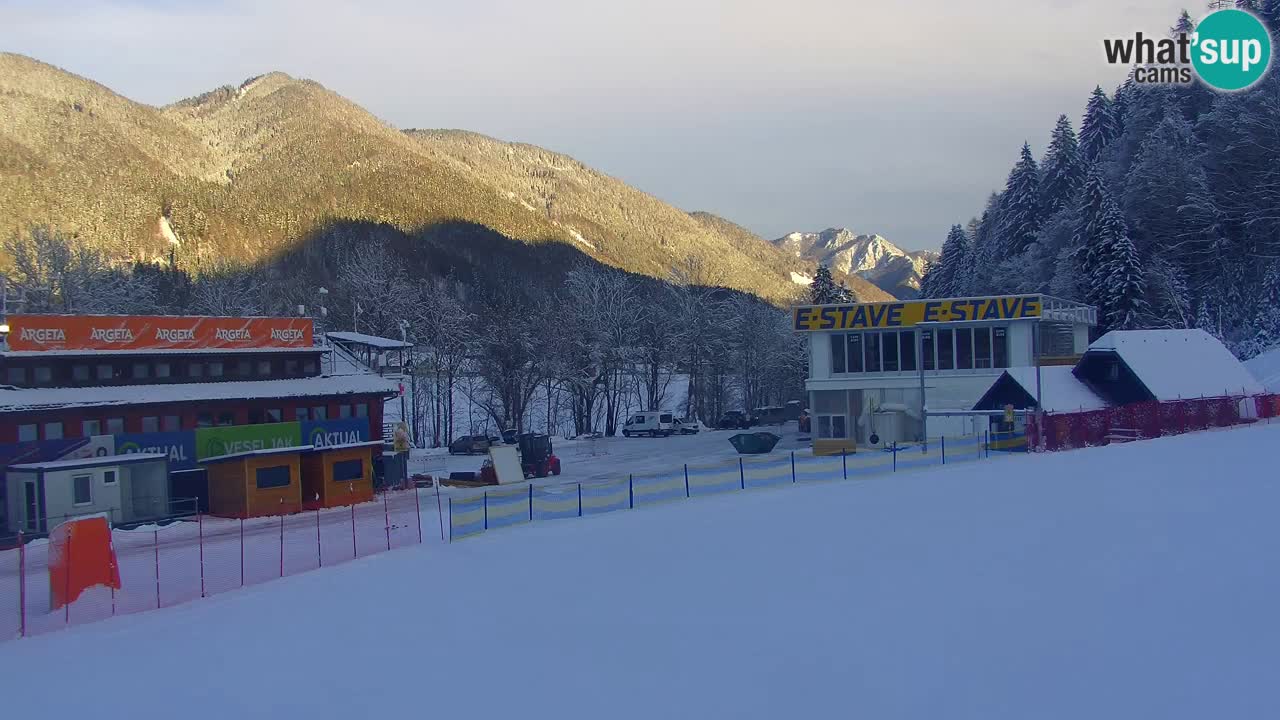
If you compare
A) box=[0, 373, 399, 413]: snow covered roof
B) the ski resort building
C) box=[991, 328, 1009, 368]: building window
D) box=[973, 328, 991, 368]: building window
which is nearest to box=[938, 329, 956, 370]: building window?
box=[973, 328, 991, 368]: building window

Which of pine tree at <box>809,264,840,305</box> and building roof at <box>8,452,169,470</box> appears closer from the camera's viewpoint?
building roof at <box>8,452,169,470</box>

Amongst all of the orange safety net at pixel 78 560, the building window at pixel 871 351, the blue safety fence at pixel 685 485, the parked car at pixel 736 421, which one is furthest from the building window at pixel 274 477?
the parked car at pixel 736 421

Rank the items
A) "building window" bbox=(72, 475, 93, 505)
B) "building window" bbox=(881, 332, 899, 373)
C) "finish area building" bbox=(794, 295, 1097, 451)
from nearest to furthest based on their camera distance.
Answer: "building window" bbox=(72, 475, 93, 505), "finish area building" bbox=(794, 295, 1097, 451), "building window" bbox=(881, 332, 899, 373)

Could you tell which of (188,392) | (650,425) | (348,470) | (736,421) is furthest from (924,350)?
(188,392)

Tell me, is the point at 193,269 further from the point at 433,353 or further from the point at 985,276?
the point at 985,276

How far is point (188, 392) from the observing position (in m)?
36.2

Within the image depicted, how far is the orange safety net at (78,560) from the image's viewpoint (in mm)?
18125

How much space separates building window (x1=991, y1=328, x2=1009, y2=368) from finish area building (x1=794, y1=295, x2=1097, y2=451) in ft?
0.16

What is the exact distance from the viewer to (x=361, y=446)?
37500mm

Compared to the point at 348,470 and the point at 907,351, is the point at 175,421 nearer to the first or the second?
the point at 348,470

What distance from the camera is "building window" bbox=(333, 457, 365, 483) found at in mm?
36750

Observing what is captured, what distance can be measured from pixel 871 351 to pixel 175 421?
105ft

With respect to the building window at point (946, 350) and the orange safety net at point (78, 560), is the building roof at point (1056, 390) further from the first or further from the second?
the orange safety net at point (78, 560)

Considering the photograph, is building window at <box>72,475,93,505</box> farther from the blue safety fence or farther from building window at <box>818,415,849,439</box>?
building window at <box>818,415,849,439</box>
